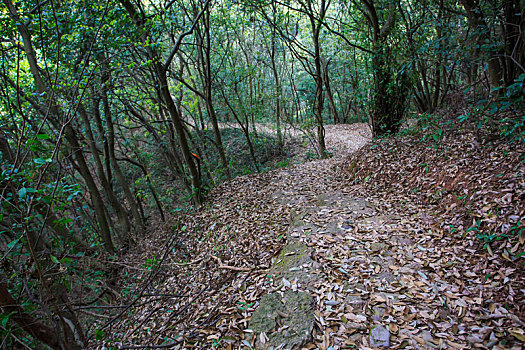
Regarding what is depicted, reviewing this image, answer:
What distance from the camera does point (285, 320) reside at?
2.90 metres

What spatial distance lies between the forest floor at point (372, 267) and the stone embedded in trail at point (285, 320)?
0.01 metres

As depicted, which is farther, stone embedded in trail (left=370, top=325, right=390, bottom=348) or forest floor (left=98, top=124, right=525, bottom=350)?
forest floor (left=98, top=124, right=525, bottom=350)

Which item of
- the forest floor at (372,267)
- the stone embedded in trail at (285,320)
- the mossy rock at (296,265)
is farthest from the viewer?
the mossy rock at (296,265)

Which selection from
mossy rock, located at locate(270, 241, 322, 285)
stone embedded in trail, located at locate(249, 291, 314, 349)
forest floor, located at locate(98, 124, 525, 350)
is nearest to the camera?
forest floor, located at locate(98, 124, 525, 350)

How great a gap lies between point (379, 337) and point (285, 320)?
0.90 meters

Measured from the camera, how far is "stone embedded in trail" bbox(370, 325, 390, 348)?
94.4 inches

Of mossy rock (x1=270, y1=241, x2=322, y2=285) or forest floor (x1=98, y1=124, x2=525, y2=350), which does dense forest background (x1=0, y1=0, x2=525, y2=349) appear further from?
mossy rock (x1=270, y1=241, x2=322, y2=285)

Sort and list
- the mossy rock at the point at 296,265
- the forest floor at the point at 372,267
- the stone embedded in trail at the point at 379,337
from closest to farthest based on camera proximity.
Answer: the stone embedded in trail at the point at 379,337
the forest floor at the point at 372,267
the mossy rock at the point at 296,265

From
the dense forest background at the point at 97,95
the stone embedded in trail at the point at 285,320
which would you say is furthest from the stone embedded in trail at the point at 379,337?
the dense forest background at the point at 97,95

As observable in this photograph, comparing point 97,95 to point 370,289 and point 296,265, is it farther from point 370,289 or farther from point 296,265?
point 370,289

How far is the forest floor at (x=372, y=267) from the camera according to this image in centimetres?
255

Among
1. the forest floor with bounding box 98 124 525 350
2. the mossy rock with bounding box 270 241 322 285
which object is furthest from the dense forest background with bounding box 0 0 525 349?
the mossy rock with bounding box 270 241 322 285

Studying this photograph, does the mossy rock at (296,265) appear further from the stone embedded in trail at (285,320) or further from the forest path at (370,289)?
the stone embedded in trail at (285,320)

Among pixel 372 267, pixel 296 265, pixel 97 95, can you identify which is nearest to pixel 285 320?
pixel 296 265
